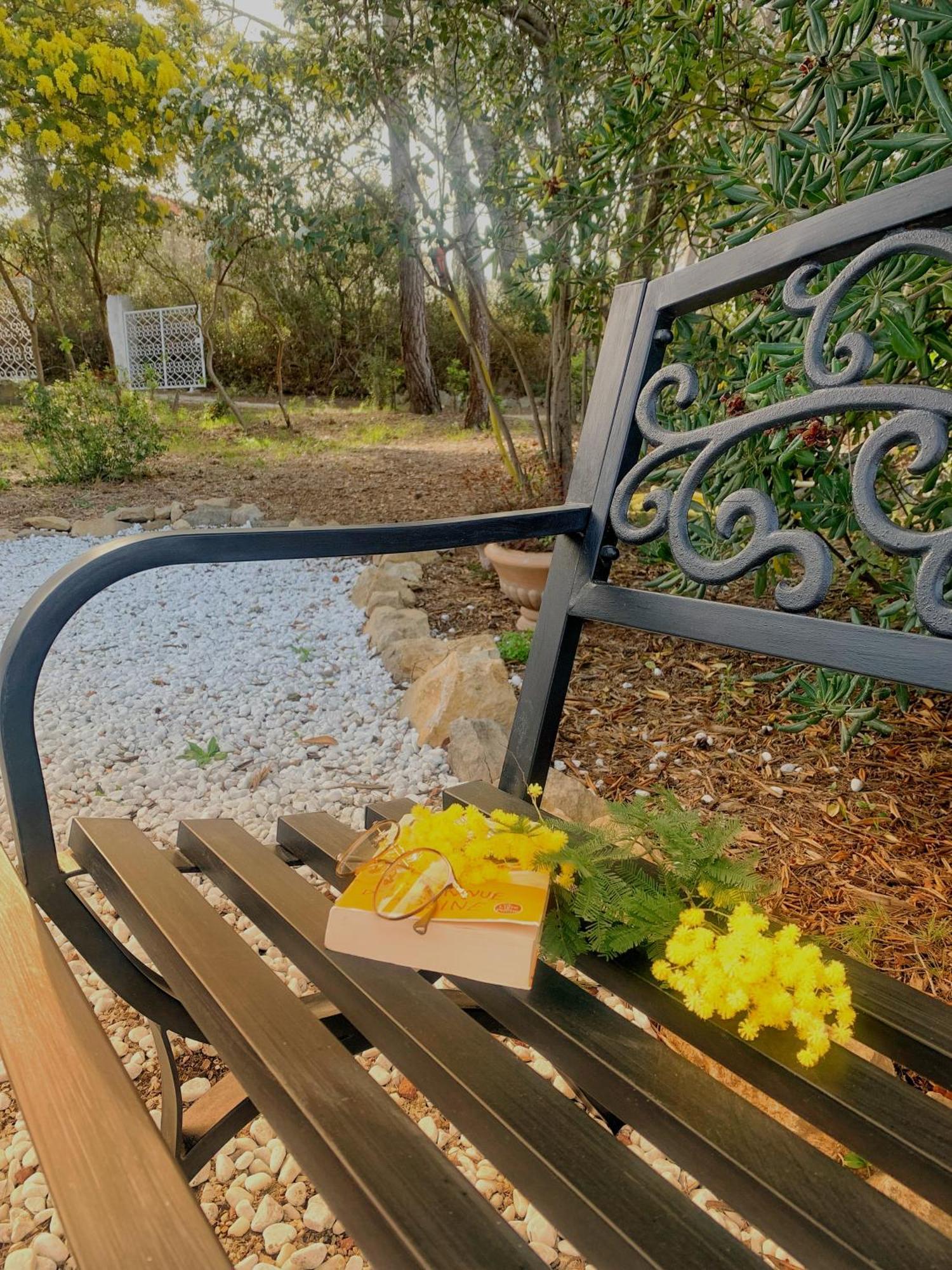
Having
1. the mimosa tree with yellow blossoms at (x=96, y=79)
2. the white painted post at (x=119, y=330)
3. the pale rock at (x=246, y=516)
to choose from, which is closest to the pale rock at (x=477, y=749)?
the pale rock at (x=246, y=516)

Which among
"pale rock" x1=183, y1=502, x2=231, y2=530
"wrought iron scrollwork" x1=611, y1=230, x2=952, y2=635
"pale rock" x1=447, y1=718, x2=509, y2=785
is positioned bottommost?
"pale rock" x1=447, y1=718, x2=509, y2=785

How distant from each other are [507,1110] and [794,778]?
1564 millimetres

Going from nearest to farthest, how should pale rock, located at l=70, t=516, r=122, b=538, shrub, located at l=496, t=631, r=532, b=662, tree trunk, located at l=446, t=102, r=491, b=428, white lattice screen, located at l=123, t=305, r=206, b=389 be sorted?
shrub, located at l=496, t=631, r=532, b=662
tree trunk, located at l=446, t=102, r=491, b=428
pale rock, located at l=70, t=516, r=122, b=538
white lattice screen, located at l=123, t=305, r=206, b=389

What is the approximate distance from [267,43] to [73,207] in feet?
23.4

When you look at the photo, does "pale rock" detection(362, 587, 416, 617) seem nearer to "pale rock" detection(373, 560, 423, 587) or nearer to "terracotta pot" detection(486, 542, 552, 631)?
"pale rock" detection(373, 560, 423, 587)

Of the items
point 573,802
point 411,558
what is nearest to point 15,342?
point 411,558

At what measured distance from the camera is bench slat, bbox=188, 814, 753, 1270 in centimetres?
51

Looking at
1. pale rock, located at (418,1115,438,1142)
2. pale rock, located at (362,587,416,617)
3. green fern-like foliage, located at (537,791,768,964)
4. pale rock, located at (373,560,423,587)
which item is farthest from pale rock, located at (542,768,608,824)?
pale rock, located at (373,560,423,587)

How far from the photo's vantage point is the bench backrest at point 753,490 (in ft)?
2.51

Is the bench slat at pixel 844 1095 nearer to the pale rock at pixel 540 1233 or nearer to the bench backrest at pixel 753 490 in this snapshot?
the bench backrest at pixel 753 490

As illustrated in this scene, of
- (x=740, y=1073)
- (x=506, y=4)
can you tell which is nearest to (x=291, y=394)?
(x=506, y=4)

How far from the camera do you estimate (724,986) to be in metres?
0.68

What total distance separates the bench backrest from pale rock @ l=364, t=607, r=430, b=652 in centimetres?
198

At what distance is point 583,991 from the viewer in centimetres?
77
